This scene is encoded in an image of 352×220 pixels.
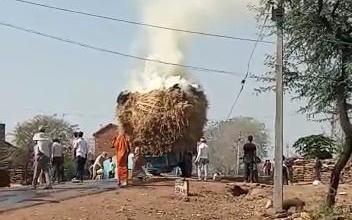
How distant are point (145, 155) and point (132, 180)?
2734 mm

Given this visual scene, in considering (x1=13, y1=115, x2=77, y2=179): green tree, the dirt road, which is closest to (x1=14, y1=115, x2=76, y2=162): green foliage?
(x1=13, y1=115, x2=77, y2=179): green tree

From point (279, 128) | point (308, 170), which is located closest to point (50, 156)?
point (279, 128)

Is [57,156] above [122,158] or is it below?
above

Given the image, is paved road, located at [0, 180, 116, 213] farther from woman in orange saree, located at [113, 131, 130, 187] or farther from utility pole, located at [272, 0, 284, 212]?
utility pole, located at [272, 0, 284, 212]

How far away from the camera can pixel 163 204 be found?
58.4 ft

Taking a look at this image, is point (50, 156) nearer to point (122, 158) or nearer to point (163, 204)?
point (122, 158)

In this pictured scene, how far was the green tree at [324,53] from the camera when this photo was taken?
55.4ft

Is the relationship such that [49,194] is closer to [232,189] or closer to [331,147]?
[232,189]

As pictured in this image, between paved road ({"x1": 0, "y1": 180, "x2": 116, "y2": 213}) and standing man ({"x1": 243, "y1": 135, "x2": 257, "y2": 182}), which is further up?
standing man ({"x1": 243, "y1": 135, "x2": 257, "y2": 182})

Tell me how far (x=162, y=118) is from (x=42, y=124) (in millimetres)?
36986

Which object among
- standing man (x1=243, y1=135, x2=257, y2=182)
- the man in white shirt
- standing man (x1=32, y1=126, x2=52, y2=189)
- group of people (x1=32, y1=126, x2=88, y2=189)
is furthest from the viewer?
the man in white shirt

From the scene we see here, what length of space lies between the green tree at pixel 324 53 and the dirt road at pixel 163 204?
8.53 ft

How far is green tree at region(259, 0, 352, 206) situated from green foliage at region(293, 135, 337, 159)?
1744 centimetres

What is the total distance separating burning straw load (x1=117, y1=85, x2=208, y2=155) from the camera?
80.6 feet
